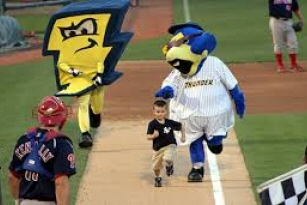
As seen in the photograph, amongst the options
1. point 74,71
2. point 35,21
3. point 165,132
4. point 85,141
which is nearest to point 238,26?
point 35,21

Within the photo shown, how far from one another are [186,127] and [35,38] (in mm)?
17473

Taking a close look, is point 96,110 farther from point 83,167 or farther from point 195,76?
point 195,76

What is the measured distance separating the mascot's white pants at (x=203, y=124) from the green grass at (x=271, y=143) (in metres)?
0.73

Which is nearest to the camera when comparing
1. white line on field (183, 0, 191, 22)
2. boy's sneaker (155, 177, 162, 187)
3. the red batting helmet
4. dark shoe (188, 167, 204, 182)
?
the red batting helmet

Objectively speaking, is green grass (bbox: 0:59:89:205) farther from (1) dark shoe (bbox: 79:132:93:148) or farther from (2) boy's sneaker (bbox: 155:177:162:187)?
(2) boy's sneaker (bbox: 155:177:162:187)

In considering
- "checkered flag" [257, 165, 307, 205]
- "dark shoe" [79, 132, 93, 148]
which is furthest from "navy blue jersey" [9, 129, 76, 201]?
"dark shoe" [79, 132, 93, 148]

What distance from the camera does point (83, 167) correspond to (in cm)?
1104

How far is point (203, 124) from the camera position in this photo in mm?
10047

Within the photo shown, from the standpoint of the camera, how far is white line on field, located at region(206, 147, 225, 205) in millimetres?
9541

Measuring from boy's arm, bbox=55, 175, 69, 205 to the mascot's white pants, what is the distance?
3811mm

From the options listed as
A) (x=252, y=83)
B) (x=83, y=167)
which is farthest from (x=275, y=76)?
(x=83, y=167)

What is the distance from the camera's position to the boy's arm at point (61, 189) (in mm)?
6363

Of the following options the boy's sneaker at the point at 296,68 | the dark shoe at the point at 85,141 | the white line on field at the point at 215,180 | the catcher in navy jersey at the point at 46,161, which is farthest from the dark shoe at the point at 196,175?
the boy's sneaker at the point at 296,68

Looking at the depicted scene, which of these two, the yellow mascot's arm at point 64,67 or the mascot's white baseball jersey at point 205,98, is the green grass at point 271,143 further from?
the yellow mascot's arm at point 64,67
